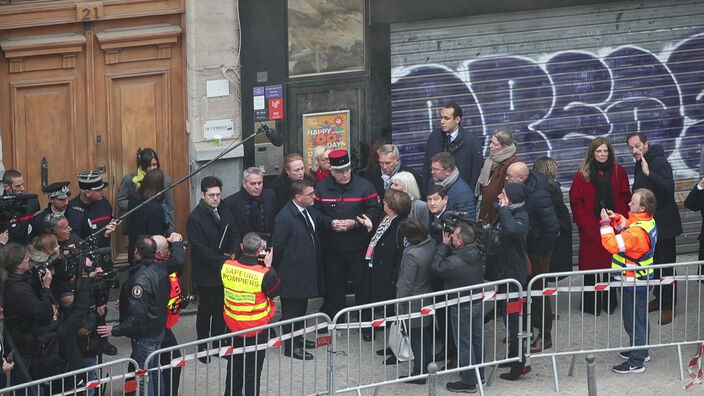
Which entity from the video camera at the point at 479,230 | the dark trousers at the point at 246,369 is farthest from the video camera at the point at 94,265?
the video camera at the point at 479,230

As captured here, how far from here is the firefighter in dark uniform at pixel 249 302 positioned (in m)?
12.3

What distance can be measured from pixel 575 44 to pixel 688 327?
3.64 metres

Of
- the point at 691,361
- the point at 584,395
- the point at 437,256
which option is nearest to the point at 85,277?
the point at 437,256

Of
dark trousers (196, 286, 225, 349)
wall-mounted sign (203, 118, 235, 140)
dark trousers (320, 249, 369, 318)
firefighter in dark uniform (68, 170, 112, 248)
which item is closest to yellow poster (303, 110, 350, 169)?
wall-mounted sign (203, 118, 235, 140)

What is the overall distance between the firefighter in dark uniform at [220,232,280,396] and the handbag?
116 centimetres

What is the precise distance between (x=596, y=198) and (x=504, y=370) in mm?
2349

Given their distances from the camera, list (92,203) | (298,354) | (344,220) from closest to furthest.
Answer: (298,354) → (344,220) → (92,203)

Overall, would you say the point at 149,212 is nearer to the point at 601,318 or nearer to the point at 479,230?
the point at 479,230

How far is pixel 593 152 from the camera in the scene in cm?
1488

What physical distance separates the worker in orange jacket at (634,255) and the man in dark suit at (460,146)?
6.60ft

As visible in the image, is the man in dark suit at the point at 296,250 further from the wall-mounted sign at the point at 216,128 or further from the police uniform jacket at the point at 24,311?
the police uniform jacket at the point at 24,311

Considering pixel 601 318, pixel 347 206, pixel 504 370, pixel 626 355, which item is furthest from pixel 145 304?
pixel 601 318

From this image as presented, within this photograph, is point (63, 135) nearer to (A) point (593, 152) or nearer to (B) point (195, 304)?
(B) point (195, 304)

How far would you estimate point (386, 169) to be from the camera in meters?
14.9
